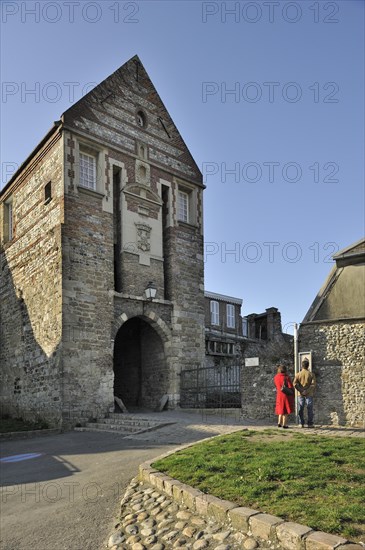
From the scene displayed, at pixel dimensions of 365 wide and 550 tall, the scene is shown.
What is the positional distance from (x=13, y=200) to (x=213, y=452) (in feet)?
52.5

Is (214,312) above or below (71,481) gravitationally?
above

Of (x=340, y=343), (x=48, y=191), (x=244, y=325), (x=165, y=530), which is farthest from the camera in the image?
(x=244, y=325)

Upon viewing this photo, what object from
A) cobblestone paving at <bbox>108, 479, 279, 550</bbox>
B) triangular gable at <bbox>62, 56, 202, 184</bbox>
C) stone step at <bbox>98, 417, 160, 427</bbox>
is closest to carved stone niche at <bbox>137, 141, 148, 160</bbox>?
triangular gable at <bbox>62, 56, 202, 184</bbox>

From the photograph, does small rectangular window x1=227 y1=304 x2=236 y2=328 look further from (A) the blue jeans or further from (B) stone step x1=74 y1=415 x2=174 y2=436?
(A) the blue jeans

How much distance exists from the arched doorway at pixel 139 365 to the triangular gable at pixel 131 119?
6.76 metres

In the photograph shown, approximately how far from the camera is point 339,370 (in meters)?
11.9

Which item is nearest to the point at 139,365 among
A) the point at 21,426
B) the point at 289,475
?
the point at 21,426

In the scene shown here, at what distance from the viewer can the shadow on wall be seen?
15586 millimetres

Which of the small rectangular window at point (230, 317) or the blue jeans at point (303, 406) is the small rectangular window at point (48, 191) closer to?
the blue jeans at point (303, 406)

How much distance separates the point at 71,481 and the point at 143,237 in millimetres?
11626

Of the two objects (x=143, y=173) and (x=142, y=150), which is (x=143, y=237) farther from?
(x=142, y=150)

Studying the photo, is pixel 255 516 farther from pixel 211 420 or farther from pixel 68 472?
pixel 211 420

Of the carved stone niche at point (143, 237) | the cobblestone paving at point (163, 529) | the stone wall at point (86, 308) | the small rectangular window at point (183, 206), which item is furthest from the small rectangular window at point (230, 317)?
the cobblestone paving at point (163, 529)

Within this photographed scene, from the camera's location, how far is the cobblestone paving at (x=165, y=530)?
4.52 meters
